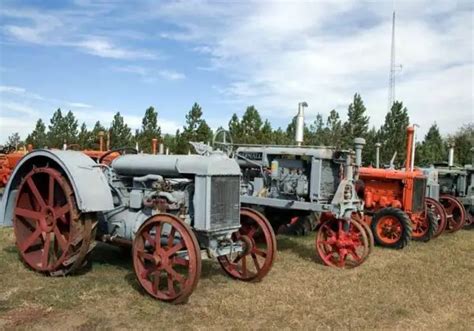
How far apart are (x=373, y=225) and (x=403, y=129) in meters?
19.9

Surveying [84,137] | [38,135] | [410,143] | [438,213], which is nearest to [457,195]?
[438,213]

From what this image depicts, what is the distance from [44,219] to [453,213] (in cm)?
887

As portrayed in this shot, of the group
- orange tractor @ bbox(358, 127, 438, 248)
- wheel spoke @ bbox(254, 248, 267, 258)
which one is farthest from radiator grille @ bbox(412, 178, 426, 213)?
wheel spoke @ bbox(254, 248, 267, 258)

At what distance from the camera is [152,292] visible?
186 inches

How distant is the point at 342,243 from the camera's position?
6.75 meters

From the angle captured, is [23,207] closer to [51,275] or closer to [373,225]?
[51,275]

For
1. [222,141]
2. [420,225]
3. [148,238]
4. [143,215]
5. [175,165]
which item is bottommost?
[420,225]

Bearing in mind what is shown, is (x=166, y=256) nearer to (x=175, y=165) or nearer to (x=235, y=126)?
(x=175, y=165)

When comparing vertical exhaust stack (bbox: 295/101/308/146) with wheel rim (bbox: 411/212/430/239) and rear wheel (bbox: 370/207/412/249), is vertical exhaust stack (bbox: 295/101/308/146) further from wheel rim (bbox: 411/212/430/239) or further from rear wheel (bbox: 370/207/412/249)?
wheel rim (bbox: 411/212/430/239)

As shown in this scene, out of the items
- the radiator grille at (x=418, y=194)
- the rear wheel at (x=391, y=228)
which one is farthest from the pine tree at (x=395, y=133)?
the rear wheel at (x=391, y=228)

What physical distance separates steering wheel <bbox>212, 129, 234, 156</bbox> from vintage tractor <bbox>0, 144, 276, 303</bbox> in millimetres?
1441

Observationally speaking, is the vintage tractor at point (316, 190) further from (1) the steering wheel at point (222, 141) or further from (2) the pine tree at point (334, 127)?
(2) the pine tree at point (334, 127)

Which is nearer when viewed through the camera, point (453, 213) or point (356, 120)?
point (453, 213)

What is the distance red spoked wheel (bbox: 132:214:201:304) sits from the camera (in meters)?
4.48
